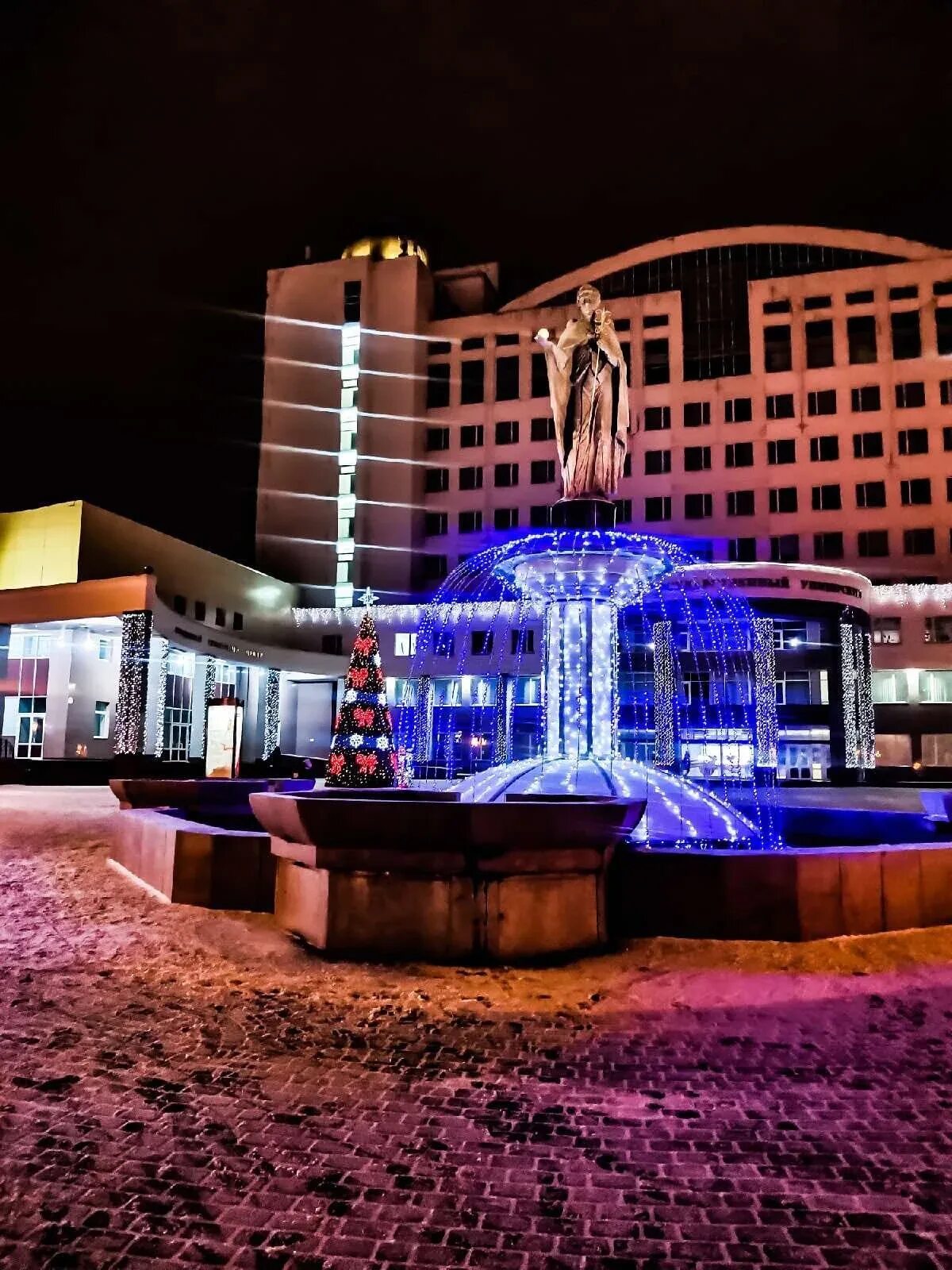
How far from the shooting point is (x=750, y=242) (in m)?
55.4

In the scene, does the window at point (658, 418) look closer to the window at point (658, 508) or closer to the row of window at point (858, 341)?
the window at point (658, 508)

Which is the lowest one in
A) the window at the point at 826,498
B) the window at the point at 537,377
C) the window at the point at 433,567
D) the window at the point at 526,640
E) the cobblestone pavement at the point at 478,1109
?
the cobblestone pavement at the point at 478,1109

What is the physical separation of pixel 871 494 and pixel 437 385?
Answer: 26362 mm

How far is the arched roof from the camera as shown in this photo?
175 ft

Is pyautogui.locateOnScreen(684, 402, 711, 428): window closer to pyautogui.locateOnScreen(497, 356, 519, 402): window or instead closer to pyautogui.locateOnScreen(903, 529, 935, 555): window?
pyautogui.locateOnScreen(497, 356, 519, 402): window

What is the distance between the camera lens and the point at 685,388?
54438mm

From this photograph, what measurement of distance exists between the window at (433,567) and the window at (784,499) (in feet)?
62.8

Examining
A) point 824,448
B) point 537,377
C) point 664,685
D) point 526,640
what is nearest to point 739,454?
point 824,448

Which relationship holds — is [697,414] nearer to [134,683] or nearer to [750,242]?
[750,242]

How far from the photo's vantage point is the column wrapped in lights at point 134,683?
31.9m

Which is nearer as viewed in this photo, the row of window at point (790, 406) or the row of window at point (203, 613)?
the row of window at point (203, 613)

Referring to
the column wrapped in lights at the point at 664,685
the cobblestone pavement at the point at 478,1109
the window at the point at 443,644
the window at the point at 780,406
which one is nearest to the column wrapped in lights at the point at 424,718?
the window at the point at 443,644

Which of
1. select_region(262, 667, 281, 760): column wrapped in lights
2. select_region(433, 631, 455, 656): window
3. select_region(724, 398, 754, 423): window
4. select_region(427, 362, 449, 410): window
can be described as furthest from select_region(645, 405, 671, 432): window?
select_region(262, 667, 281, 760): column wrapped in lights

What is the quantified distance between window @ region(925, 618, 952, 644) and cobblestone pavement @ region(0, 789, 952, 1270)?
42039mm
